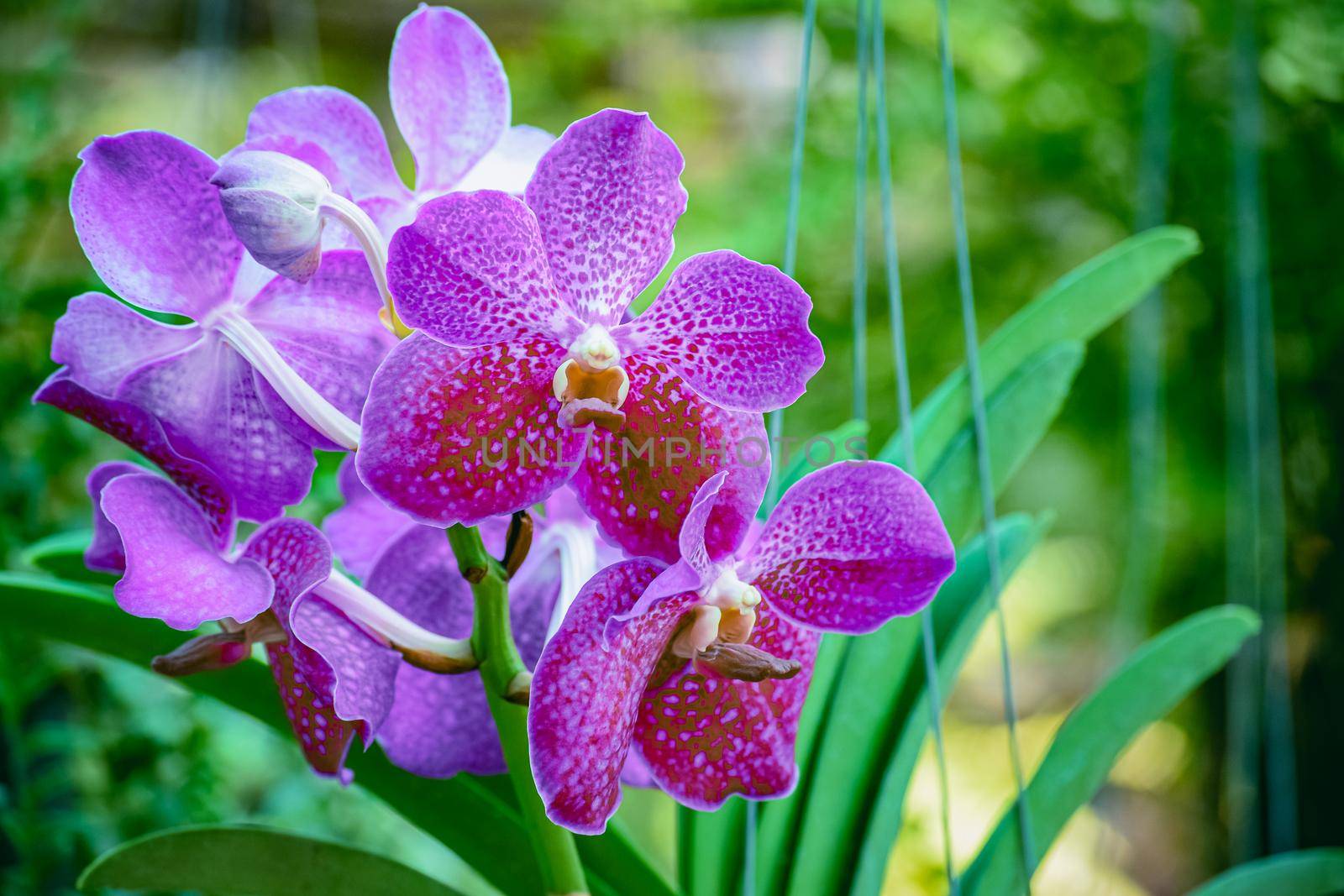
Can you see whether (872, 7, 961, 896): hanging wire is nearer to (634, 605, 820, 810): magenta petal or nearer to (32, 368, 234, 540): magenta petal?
(634, 605, 820, 810): magenta petal

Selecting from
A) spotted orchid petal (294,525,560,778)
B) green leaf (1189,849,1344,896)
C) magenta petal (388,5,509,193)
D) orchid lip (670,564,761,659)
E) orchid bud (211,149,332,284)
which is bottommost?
green leaf (1189,849,1344,896)

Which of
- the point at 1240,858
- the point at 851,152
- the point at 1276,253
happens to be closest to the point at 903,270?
the point at 851,152

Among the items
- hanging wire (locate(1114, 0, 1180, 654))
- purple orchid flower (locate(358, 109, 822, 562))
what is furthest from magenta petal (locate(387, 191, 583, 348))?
hanging wire (locate(1114, 0, 1180, 654))

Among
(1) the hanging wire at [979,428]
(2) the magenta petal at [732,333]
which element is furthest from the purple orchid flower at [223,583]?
(1) the hanging wire at [979,428]

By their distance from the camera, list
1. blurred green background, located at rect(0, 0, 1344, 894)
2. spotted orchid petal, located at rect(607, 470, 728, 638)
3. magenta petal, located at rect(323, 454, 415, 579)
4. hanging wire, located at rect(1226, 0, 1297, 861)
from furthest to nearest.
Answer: blurred green background, located at rect(0, 0, 1344, 894)
hanging wire, located at rect(1226, 0, 1297, 861)
magenta petal, located at rect(323, 454, 415, 579)
spotted orchid petal, located at rect(607, 470, 728, 638)

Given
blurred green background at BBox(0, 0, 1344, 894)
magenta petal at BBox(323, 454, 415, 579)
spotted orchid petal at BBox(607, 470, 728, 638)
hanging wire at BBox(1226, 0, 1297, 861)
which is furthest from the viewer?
blurred green background at BBox(0, 0, 1344, 894)

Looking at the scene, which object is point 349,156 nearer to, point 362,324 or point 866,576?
point 362,324
